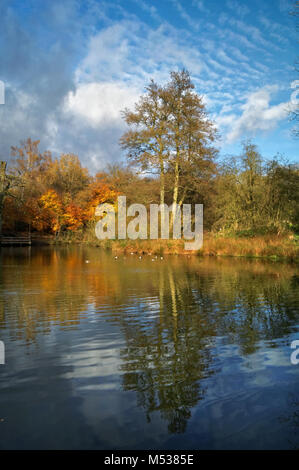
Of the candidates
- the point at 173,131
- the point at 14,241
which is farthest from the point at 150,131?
the point at 14,241

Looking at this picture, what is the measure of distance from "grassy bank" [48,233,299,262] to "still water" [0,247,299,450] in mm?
12578

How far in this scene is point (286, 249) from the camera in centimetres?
1936

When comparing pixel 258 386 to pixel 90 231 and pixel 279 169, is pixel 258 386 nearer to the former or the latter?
pixel 279 169

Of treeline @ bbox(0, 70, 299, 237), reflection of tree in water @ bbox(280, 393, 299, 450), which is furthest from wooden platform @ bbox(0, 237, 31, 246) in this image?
reflection of tree in water @ bbox(280, 393, 299, 450)

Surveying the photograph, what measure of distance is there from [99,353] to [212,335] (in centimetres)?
174

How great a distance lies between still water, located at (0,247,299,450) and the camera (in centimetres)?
273

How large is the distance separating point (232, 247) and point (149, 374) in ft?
62.4

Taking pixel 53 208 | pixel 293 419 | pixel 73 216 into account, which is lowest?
pixel 293 419

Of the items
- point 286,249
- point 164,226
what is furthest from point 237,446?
point 164,226

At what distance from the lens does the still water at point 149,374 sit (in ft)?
8.95

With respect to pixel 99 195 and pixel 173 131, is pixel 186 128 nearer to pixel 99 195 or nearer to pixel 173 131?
pixel 173 131

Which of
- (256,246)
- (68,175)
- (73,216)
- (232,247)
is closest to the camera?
(256,246)

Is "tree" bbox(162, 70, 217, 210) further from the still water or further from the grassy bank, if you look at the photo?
the still water

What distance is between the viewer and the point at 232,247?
72.4 feet
